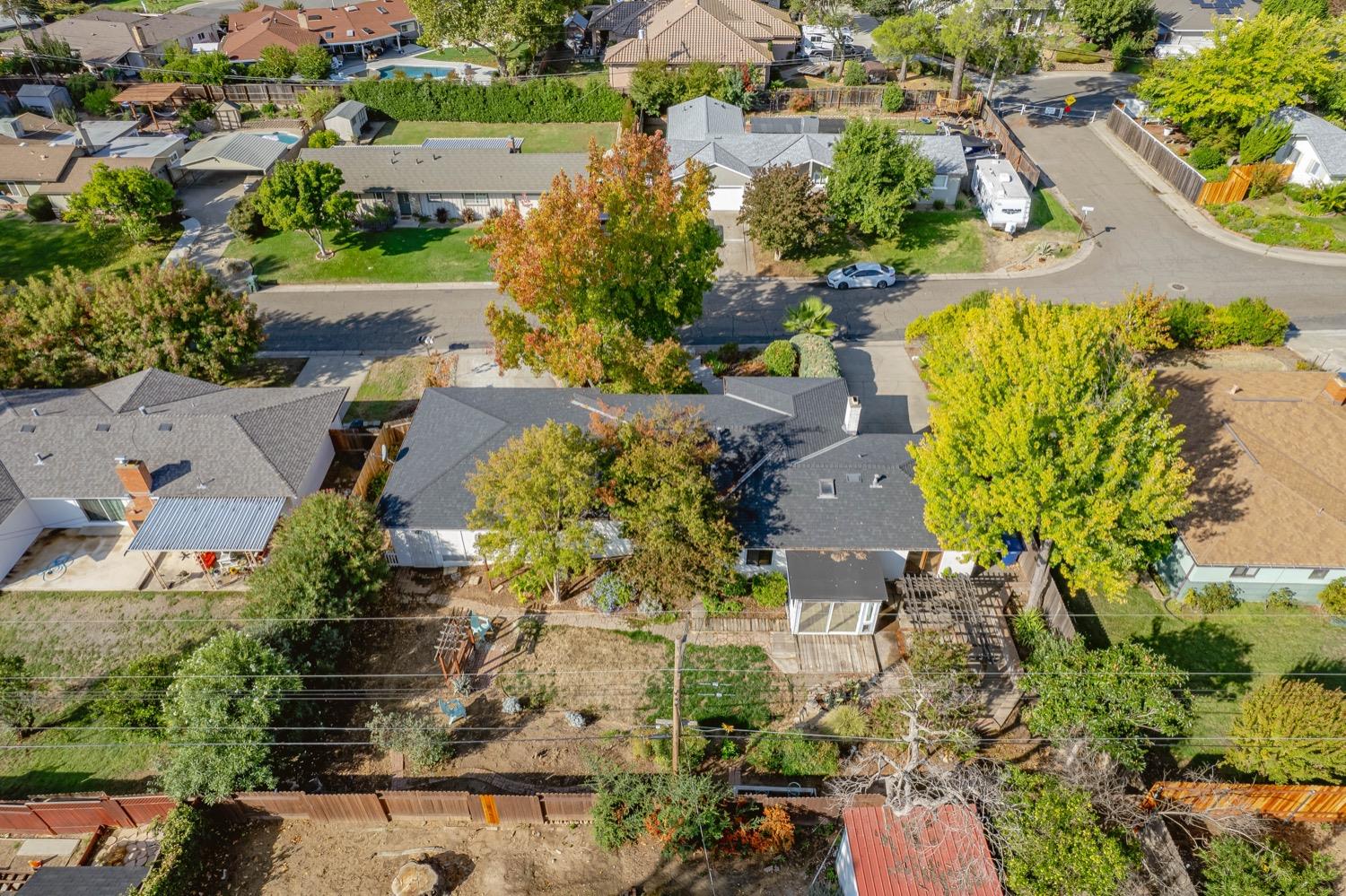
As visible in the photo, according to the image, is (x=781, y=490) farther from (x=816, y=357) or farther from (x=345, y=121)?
(x=345, y=121)

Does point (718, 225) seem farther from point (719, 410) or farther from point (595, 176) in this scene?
point (719, 410)

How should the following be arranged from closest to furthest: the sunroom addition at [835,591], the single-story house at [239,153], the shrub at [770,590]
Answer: the sunroom addition at [835,591] < the shrub at [770,590] < the single-story house at [239,153]

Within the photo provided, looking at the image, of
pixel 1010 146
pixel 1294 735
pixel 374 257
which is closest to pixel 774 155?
pixel 1010 146

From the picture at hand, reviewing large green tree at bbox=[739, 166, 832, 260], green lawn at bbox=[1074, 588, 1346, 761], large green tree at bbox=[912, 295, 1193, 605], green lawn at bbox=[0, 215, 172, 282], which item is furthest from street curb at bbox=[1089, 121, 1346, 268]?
green lawn at bbox=[0, 215, 172, 282]

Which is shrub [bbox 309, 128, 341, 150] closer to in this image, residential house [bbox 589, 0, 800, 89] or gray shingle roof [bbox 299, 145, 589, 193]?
gray shingle roof [bbox 299, 145, 589, 193]

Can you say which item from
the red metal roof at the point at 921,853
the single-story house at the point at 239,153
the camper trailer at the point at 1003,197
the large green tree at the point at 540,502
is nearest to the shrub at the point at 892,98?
the camper trailer at the point at 1003,197

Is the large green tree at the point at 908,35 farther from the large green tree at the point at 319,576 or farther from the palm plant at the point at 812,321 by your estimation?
the large green tree at the point at 319,576
